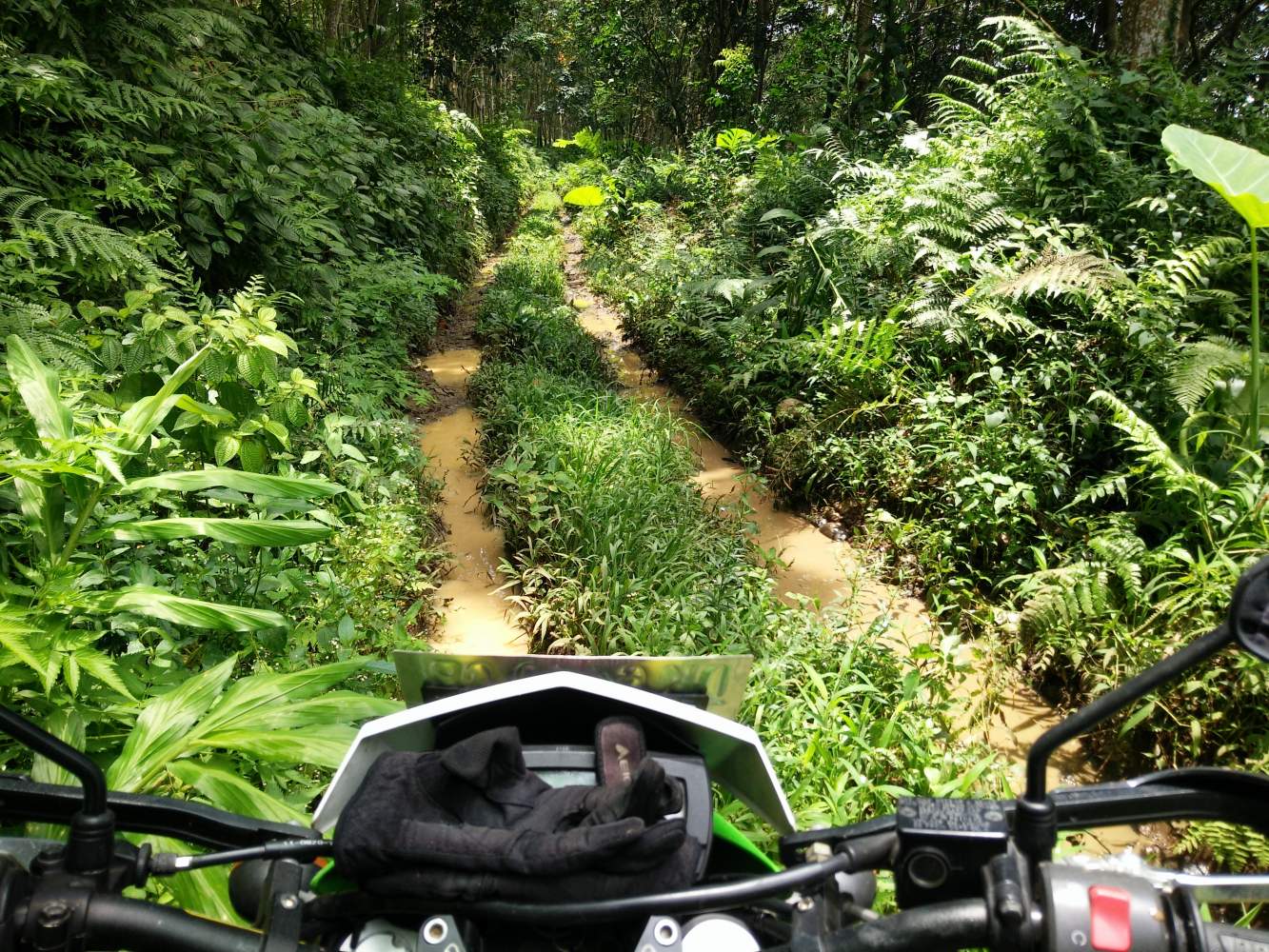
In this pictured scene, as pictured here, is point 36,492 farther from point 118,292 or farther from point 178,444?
point 118,292

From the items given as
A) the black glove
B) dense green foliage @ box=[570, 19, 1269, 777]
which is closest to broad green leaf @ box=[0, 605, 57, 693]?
the black glove

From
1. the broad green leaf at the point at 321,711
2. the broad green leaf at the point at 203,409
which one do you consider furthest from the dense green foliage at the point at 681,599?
the broad green leaf at the point at 203,409

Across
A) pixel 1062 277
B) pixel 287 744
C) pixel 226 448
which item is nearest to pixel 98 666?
pixel 287 744

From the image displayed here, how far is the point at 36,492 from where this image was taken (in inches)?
75.9

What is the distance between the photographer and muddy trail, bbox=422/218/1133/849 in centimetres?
330

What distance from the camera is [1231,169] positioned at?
3.21 metres

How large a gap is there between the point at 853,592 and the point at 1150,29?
572 cm

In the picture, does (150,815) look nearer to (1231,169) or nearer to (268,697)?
(268,697)

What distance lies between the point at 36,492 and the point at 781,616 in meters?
2.81

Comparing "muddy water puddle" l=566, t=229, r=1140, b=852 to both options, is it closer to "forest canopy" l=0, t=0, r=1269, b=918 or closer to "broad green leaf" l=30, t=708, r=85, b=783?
"forest canopy" l=0, t=0, r=1269, b=918

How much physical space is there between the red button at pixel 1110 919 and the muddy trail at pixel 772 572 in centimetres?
249

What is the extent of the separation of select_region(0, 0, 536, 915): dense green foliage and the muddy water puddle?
198 cm

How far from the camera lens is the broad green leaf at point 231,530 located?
6.38 ft

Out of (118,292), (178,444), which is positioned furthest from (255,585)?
(118,292)
